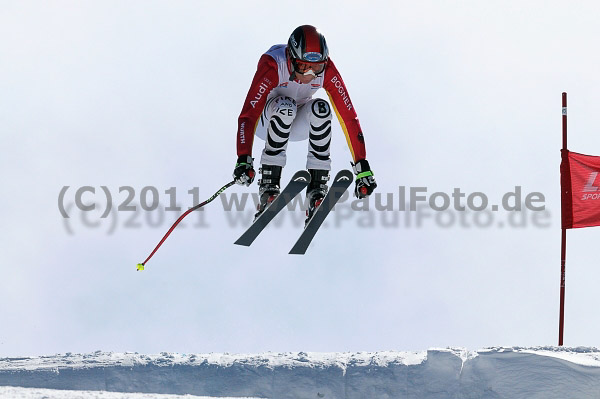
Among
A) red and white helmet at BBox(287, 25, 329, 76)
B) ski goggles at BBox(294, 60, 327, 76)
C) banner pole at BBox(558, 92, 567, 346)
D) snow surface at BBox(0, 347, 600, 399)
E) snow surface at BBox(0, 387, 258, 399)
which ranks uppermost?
red and white helmet at BBox(287, 25, 329, 76)

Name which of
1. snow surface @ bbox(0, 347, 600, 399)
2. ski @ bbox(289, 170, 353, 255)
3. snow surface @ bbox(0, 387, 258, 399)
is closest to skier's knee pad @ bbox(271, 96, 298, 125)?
ski @ bbox(289, 170, 353, 255)

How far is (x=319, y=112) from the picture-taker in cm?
988

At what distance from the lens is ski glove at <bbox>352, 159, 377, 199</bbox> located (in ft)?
32.9

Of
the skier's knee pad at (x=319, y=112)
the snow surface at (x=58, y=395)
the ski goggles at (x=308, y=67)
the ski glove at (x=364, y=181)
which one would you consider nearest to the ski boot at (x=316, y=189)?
the ski glove at (x=364, y=181)

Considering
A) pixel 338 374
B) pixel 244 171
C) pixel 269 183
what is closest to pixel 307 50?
pixel 244 171

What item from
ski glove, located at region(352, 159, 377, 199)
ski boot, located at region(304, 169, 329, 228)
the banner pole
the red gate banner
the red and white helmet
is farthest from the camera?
the red gate banner

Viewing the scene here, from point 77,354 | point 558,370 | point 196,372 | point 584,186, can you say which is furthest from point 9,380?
point 584,186

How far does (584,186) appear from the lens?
41.8 ft

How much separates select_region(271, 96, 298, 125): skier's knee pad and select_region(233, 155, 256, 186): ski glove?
0.69 metres

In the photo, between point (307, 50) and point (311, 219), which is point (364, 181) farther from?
point (307, 50)

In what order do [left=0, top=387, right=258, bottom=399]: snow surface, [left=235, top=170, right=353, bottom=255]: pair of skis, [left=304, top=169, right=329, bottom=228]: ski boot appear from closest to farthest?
[left=0, top=387, right=258, bottom=399]: snow surface → [left=235, top=170, right=353, bottom=255]: pair of skis → [left=304, top=169, right=329, bottom=228]: ski boot

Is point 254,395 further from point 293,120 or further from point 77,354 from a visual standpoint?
point 293,120

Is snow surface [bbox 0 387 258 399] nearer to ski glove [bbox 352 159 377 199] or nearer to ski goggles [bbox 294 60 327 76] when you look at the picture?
ski glove [bbox 352 159 377 199]

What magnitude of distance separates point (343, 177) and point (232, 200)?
1642mm
